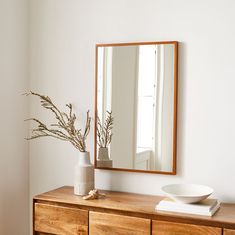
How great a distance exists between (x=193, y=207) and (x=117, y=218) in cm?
44

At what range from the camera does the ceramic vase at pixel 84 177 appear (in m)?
2.48

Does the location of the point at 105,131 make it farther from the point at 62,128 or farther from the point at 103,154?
the point at 62,128

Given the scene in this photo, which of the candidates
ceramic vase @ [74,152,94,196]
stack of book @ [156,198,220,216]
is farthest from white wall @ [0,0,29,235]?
stack of book @ [156,198,220,216]

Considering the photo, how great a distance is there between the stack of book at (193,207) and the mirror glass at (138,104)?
1.07ft

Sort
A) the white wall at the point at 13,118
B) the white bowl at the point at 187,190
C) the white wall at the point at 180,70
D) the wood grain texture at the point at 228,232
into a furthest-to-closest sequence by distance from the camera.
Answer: the white wall at the point at 13,118 < the white wall at the point at 180,70 < the white bowl at the point at 187,190 < the wood grain texture at the point at 228,232

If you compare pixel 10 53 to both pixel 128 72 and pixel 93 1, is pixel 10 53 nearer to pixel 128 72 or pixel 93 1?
pixel 93 1

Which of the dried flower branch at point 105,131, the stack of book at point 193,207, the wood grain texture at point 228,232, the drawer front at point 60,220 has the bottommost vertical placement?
the drawer front at point 60,220

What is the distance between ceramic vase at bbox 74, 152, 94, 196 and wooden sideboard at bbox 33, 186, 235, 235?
0.21 feet

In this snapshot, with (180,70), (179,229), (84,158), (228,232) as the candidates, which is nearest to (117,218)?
(179,229)

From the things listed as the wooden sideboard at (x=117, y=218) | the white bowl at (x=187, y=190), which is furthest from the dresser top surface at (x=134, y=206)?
the white bowl at (x=187, y=190)

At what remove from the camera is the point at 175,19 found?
243 centimetres

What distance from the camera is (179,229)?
2066 mm

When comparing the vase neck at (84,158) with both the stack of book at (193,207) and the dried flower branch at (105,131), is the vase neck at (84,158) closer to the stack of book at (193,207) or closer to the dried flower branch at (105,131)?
the dried flower branch at (105,131)

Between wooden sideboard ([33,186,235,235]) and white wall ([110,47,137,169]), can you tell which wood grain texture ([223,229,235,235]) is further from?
white wall ([110,47,137,169])
